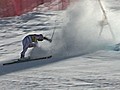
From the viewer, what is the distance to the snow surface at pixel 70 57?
689cm

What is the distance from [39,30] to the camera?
16172 millimetres

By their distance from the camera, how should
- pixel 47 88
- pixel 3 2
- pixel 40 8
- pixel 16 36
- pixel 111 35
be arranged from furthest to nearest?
pixel 40 8 → pixel 3 2 → pixel 16 36 → pixel 111 35 → pixel 47 88

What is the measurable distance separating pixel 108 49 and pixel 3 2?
10.5 m

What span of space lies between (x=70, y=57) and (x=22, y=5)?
10815 mm

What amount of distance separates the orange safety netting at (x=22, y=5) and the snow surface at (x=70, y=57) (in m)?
1.66

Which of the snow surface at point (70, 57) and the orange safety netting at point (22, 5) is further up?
the orange safety netting at point (22, 5)

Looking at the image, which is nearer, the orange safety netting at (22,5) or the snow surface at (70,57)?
the snow surface at (70,57)

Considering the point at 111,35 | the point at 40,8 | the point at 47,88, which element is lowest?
the point at 47,88

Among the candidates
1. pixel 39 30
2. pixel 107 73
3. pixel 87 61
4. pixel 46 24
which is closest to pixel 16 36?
pixel 39 30

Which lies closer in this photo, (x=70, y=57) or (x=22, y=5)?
(x=70, y=57)

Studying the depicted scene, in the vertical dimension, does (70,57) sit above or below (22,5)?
below

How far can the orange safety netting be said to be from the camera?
1948cm

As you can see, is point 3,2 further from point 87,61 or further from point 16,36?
point 87,61

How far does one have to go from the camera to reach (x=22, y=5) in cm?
1988
